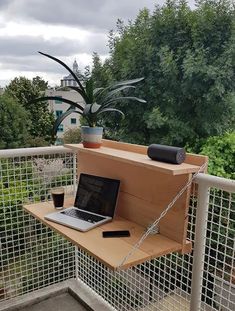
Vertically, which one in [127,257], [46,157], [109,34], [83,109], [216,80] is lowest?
[127,257]

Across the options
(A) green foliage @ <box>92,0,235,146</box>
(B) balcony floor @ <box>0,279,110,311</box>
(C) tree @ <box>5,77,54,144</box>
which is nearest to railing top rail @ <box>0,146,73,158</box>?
(B) balcony floor @ <box>0,279,110,311</box>

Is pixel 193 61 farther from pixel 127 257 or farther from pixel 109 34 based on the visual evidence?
pixel 127 257

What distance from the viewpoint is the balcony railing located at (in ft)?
4.48

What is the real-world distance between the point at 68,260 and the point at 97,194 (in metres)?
0.88

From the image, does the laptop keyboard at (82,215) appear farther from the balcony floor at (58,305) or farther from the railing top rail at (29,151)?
the balcony floor at (58,305)

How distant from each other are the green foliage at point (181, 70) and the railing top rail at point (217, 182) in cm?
368

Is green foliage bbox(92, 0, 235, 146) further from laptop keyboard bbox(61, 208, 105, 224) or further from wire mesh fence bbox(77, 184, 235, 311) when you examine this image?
laptop keyboard bbox(61, 208, 105, 224)

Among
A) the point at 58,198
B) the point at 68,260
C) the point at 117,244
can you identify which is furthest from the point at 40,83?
the point at 117,244

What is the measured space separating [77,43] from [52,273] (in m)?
2.58

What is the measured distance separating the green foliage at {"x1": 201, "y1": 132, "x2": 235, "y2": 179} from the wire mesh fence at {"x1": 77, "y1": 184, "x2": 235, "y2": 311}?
278 cm

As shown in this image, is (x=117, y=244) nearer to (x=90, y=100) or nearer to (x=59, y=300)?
(x=90, y=100)

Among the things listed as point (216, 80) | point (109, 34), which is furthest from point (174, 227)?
point (109, 34)

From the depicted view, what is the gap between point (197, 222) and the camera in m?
1.29

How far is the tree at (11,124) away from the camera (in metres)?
10.4
